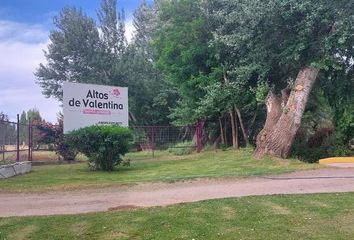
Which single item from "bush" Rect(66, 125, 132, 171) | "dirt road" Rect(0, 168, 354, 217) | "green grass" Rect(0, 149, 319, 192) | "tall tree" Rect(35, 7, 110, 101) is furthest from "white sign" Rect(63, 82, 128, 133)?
"tall tree" Rect(35, 7, 110, 101)

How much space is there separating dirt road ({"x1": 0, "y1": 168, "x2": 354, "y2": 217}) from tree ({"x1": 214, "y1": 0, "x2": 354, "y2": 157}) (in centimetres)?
496

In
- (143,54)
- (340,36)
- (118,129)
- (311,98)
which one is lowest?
(118,129)

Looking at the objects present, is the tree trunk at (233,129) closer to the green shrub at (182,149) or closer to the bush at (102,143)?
the green shrub at (182,149)

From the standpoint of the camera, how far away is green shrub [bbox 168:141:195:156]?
82.2 feet

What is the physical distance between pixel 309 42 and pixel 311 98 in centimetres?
398

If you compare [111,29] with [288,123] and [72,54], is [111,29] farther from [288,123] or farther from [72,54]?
[288,123]

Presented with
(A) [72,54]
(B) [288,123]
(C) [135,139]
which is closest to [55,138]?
(C) [135,139]

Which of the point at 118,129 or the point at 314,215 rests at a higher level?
the point at 118,129

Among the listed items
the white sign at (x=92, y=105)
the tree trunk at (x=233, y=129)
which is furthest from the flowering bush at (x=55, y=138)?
the tree trunk at (x=233, y=129)

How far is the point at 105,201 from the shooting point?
9.49m

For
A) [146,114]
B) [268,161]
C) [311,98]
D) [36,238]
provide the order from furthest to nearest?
1. [146,114]
2. [311,98]
3. [268,161]
4. [36,238]

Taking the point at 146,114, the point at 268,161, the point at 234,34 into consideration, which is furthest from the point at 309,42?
the point at 146,114

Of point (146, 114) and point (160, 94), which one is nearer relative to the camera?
point (160, 94)

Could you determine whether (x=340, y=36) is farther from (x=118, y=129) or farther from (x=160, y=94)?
(x=160, y=94)
